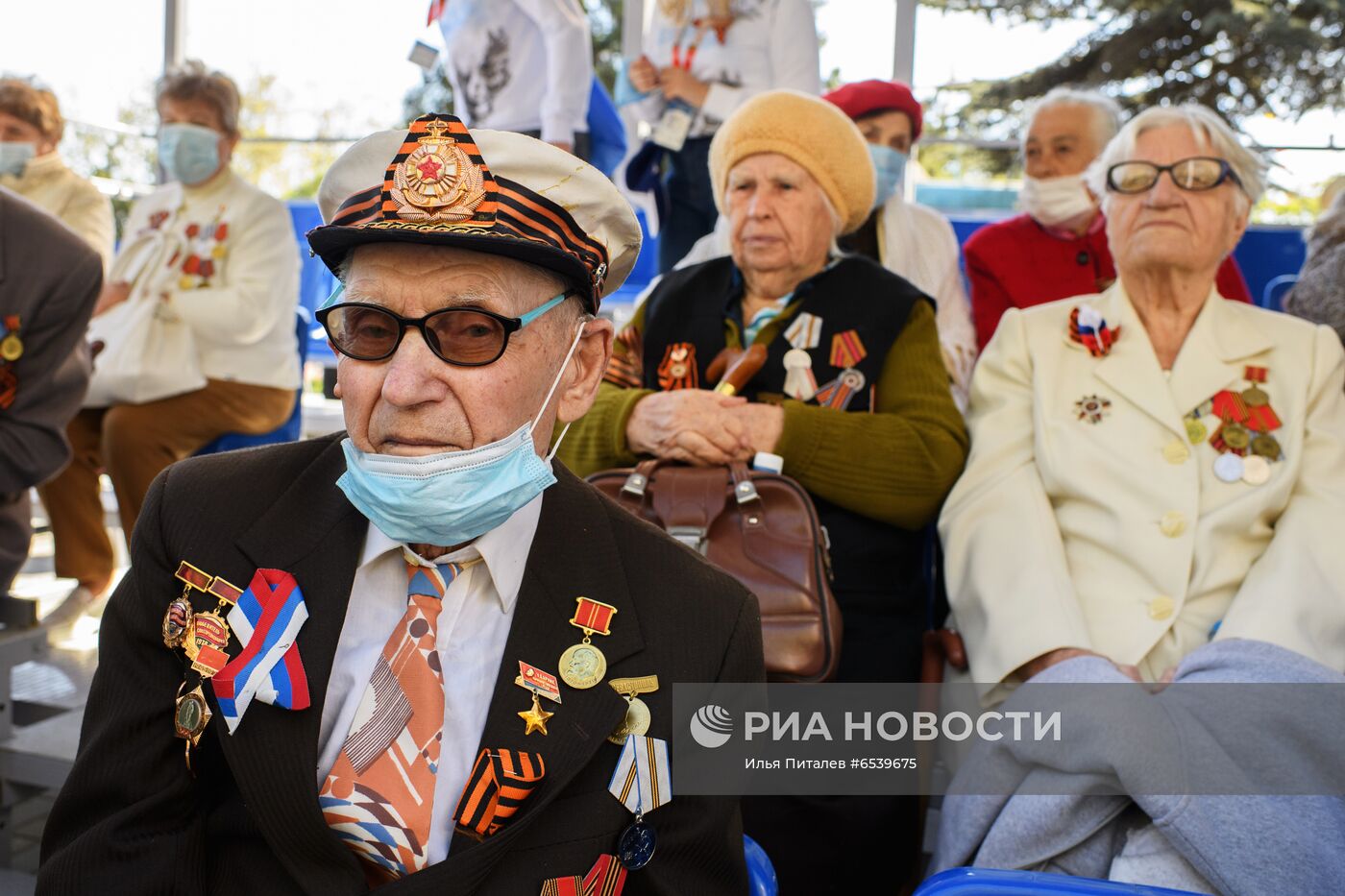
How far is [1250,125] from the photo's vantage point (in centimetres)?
1173

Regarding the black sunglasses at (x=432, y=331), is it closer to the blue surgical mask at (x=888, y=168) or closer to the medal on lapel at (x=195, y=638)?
the medal on lapel at (x=195, y=638)

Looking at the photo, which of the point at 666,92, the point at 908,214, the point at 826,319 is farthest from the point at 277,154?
the point at 826,319

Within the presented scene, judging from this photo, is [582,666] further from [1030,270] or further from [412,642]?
[1030,270]

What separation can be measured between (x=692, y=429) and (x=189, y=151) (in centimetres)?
328

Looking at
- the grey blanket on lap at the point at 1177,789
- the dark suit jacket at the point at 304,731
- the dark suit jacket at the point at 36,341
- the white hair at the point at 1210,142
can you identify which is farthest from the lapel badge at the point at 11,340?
the white hair at the point at 1210,142

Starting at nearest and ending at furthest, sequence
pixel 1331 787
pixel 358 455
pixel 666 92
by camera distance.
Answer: pixel 358 455 → pixel 1331 787 → pixel 666 92

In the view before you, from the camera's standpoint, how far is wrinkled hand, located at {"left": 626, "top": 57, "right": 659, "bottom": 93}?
452cm

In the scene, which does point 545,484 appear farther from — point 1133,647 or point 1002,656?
point 1133,647

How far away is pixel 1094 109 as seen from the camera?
4359 mm

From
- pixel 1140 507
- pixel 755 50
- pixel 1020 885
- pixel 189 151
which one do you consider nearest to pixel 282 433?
pixel 189 151

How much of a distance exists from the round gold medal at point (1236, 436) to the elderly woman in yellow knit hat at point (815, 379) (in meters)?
0.59

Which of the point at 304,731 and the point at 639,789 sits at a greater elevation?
the point at 304,731

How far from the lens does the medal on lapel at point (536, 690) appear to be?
4.89 ft

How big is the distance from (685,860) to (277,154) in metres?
10.7
